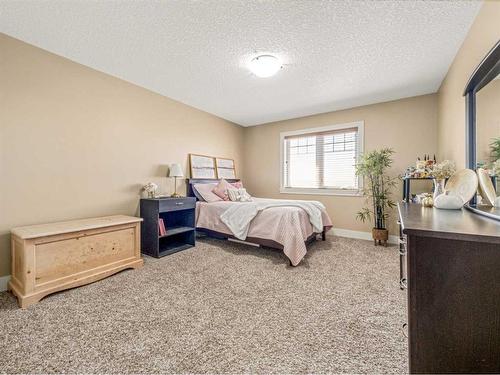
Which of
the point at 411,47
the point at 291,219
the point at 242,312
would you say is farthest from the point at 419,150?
the point at 242,312

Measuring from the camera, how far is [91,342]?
4.66ft

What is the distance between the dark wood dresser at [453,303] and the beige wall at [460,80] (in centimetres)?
146

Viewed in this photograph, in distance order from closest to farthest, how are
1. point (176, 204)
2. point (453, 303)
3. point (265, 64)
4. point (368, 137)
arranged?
point (453, 303) → point (265, 64) → point (176, 204) → point (368, 137)

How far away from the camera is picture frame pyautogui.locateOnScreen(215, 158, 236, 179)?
15.4ft

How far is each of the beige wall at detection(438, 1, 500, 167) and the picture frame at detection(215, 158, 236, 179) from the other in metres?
3.66

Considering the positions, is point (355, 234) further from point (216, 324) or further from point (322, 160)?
point (216, 324)

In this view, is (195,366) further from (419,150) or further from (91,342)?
(419,150)

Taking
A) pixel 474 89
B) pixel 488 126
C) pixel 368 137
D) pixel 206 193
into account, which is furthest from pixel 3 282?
pixel 368 137

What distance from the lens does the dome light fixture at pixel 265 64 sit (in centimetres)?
242

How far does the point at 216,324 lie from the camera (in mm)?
1608

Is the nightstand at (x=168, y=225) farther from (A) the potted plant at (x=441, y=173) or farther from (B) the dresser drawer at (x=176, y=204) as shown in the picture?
(A) the potted plant at (x=441, y=173)

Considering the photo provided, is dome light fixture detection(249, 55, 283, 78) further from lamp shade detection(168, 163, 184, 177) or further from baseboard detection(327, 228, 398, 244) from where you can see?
baseboard detection(327, 228, 398, 244)

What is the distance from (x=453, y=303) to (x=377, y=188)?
303 centimetres

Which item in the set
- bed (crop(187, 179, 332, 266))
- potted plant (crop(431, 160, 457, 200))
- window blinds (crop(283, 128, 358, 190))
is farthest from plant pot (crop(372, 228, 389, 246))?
potted plant (crop(431, 160, 457, 200))
